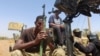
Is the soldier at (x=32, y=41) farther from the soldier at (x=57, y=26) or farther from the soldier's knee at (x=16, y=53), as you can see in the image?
the soldier at (x=57, y=26)

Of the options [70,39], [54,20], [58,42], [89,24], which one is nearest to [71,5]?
[70,39]

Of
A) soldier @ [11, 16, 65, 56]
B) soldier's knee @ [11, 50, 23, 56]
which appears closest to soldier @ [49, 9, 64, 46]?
soldier @ [11, 16, 65, 56]

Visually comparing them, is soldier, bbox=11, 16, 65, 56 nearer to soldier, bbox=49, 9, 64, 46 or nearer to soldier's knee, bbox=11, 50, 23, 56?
soldier's knee, bbox=11, 50, 23, 56

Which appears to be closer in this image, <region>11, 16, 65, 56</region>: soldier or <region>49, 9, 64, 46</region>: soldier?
<region>11, 16, 65, 56</region>: soldier

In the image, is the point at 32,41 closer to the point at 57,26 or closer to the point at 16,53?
the point at 16,53

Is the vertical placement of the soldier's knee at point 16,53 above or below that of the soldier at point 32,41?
below

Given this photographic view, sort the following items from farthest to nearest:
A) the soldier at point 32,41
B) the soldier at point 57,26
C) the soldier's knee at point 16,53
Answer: the soldier at point 57,26
the soldier's knee at point 16,53
the soldier at point 32,41

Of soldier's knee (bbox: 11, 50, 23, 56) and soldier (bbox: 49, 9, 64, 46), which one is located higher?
soldier (bbox: 49, 9, 64, 46)

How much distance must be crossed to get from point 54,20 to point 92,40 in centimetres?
227

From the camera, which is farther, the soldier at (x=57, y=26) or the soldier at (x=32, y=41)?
the soldier at (x=57, y=26)

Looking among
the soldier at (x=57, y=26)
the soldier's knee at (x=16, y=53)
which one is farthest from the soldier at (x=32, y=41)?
the soldier at (x=57, y=26)

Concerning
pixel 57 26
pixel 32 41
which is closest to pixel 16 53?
pixel 32 41

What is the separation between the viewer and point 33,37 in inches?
285

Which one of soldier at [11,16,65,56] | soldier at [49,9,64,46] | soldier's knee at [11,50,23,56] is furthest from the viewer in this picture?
soldier at [49,9,64,46]
